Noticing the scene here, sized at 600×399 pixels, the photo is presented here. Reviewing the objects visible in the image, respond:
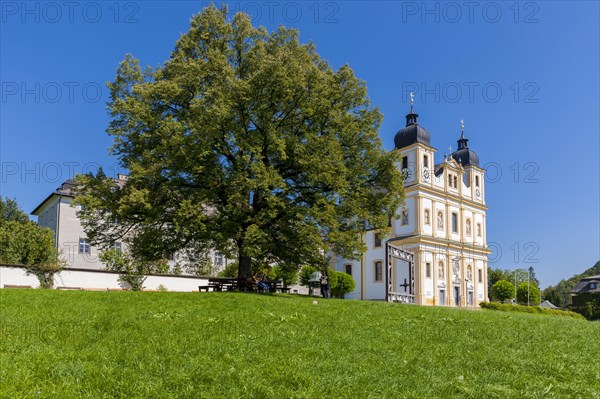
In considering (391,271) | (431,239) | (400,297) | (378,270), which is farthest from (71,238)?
(431,239)

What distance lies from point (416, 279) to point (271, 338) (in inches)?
1730

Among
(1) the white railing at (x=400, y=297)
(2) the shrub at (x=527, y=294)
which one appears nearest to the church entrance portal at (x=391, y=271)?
(1) the white railing at (x=400, y=297)

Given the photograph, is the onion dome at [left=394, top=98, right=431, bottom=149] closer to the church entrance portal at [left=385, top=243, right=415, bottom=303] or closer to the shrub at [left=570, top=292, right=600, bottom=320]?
the church entrance portal at [left=385, top=243, right=415, bottom=303]

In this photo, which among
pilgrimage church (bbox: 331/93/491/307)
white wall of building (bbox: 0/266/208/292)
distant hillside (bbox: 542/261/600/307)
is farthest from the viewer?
distant hillside (bbox: 542/261/600/307)

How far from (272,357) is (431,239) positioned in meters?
46.3

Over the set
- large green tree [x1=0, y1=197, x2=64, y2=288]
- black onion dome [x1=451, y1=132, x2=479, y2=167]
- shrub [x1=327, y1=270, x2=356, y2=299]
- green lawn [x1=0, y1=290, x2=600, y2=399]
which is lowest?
shrub [x1=327, y1=270, x2=356, y2=299]

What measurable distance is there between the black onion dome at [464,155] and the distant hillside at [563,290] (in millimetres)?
51411

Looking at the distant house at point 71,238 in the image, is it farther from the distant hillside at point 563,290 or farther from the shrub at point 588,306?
the distant hillside at point 563,290

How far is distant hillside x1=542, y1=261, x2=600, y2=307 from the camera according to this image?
100306 mm

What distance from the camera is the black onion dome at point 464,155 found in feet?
201

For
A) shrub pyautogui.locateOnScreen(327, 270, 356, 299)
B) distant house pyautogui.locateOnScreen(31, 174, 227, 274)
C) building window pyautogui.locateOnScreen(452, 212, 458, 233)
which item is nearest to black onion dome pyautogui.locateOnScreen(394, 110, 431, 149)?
building window pyautogui.locateOnScreen(452, 212, 458, 233)

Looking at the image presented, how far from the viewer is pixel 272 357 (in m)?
7.11

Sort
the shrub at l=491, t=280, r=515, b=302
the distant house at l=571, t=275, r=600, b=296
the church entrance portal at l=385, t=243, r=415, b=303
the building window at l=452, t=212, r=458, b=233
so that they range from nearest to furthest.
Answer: the church entrance portal at l=385, t=243, r=415, b=303 → the building window at l=452, t=212, r=458, b=233 → the shrub at l=491, t=280, r=515, b=302 → the distant house at l=571, t=275, r=600, b=296

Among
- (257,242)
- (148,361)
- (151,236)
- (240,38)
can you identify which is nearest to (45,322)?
(148,361)
